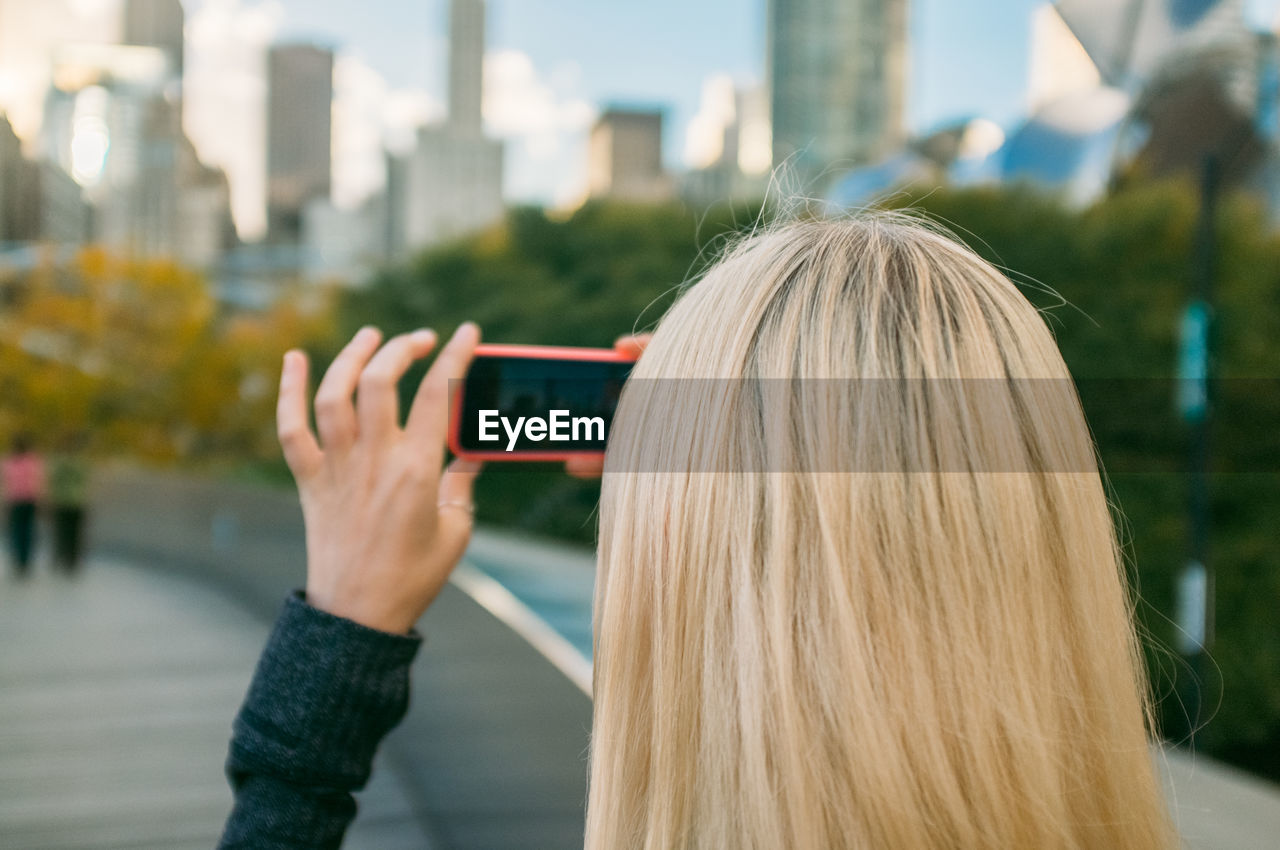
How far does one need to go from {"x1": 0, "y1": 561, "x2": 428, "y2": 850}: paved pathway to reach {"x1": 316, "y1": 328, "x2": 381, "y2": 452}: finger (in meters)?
3.84

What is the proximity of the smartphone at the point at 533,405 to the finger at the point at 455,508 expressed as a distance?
0.02 meters

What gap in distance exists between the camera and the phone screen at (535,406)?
104cm

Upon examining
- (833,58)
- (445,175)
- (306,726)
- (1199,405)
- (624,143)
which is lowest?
(306,726)

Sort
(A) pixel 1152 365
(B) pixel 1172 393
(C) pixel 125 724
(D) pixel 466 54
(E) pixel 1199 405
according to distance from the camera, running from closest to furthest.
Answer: (E) pixel 1199 405
(C) pixel 125 724
(B) pixel 1172 393
(A) pixel 1152 365
(D) pixel 466 54

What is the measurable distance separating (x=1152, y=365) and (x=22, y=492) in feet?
48.3

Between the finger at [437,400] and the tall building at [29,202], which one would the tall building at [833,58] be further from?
the finger at [437,400]

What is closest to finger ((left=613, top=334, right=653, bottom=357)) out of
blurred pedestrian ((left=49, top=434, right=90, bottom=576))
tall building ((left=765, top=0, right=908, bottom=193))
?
blurred pedestrian ((left=49, top=434, right=90, bottom=576))

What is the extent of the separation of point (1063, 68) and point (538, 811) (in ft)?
63.1

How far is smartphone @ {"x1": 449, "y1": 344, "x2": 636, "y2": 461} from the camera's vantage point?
1034 millimetres

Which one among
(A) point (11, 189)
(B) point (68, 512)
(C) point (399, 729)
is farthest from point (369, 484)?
(A) point (11, 189)

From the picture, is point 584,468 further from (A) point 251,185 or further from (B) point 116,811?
(A) point 251,185

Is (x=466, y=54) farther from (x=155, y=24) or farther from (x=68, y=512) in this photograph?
(x=68, y=512)

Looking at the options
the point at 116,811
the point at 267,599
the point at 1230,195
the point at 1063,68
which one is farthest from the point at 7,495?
the point at 1063,68

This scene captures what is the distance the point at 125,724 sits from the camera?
23.0 ft
